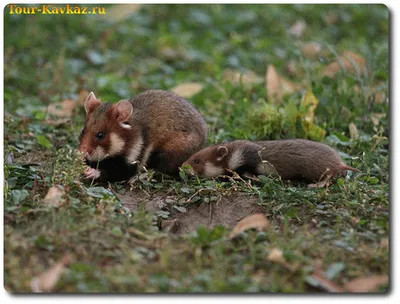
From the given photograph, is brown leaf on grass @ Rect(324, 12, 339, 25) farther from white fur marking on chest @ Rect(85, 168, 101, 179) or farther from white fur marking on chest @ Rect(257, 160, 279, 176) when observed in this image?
white fur marking on chest @ Rect(85, 168, 101, 179)

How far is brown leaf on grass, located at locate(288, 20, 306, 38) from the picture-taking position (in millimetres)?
10129

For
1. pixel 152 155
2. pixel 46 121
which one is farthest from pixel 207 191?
pixel 46 121

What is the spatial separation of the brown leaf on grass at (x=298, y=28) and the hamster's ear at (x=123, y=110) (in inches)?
194

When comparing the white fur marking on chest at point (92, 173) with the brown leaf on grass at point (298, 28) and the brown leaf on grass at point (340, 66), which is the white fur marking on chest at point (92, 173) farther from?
the brown leaf on grass at point (298, 28)

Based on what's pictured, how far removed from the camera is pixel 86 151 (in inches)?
221

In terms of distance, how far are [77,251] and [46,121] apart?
9.67 feet

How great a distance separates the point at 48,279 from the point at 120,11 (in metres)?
6.53

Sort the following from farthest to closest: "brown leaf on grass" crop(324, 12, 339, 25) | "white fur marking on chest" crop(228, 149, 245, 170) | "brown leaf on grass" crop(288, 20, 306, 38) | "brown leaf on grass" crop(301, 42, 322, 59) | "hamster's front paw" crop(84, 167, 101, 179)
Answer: "brown leaf on grass" crop(324, 12, 339, 25), "brown leaf on grass" crop(288, 20, 306, 38), "brown leaf on grass" crop(301, 42, 322, 59), "white fur marking on chest" crop(228, 149, 245, 170), "hamster's front paw" crop(84, 167, 101, 179)

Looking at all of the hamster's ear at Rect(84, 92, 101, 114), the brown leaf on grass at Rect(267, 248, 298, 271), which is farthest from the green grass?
the hamster's ear at Rect(84, 92, 101, 114)

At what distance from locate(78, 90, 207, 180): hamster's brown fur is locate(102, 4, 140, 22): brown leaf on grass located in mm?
3851

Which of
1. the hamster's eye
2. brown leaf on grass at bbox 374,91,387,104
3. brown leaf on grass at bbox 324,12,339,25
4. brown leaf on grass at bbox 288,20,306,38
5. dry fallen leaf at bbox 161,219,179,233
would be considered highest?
brown leaf on grass at bbox 324,12,339,25

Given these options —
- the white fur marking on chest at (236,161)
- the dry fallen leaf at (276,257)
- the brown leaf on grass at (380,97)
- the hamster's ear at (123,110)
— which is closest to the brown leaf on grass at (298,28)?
the brown leaf on grass at (380,97)

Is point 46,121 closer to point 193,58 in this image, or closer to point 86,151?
point 86,151

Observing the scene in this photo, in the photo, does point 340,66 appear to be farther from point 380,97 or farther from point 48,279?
point 48,279
